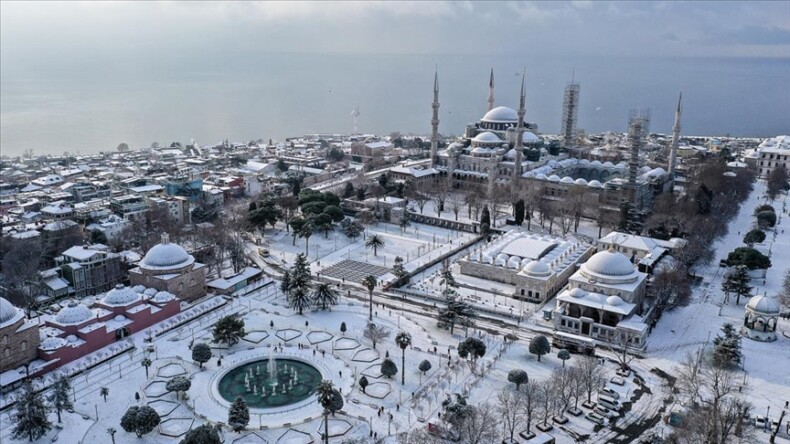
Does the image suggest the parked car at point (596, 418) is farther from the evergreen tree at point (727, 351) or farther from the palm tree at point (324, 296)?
the palm tree at point (324, 296)

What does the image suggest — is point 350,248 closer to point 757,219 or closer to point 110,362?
point 110,362

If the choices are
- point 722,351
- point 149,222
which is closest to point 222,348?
point 149,222

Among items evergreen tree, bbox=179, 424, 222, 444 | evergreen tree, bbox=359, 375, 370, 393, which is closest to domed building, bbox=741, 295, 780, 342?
evergreen tree, bbox=359, 375, 370, 393

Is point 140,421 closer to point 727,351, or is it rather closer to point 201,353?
point 201,353

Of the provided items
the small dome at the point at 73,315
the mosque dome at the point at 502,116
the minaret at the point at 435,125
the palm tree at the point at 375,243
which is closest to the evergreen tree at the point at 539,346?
the palm tree at the point at 375,243

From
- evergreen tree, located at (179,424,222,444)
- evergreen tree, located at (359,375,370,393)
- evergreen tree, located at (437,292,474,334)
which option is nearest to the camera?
evergreen tree, located at (179,424,222,444)

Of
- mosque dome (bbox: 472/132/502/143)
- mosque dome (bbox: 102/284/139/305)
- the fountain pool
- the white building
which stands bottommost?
the fountain pool

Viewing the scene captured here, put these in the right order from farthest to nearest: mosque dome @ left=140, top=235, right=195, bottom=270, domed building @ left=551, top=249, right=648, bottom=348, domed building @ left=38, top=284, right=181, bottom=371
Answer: mosque dome @ left=140, top=235, right=195, bottom=270 < domed building @ left=551, top=249, right=648, bottom=348 < domed building @ left=38, top=284, right=181, bottom=371

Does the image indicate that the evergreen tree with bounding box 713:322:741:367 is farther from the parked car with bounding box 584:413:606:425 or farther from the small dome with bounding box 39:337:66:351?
the small dome with bounding box 39:337:66:351
